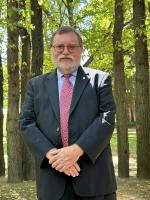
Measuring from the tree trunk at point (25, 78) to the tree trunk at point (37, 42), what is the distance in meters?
0.43

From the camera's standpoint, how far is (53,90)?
3.76 metres

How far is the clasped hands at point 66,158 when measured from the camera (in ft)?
11.2

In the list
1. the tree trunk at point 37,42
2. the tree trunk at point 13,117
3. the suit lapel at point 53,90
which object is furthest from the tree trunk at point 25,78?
the suit lapel at point 53,90

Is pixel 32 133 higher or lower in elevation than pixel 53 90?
lower

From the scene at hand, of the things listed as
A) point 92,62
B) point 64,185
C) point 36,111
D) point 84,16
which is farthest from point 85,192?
Answer: point 92,62

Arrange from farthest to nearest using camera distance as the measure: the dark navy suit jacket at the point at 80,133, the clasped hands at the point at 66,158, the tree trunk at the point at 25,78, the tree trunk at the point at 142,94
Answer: the tree trunk at the point at 25,78 < the tree trunk at the point at 142,94 < the dark navy suit jacket at the point at 80,133 < the clasped hands at the point at 66,158

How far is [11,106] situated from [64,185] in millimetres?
9129

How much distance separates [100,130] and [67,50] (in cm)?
77

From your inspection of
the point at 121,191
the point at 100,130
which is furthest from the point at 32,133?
the point at 121,191

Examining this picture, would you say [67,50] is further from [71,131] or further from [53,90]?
[71,131]

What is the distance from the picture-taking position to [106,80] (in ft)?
12.4

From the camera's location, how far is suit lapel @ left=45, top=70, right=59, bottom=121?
3670 mm

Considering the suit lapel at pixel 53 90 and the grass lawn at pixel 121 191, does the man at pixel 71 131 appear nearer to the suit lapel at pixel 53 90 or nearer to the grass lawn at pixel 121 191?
the suit lapel at pixel 53 90

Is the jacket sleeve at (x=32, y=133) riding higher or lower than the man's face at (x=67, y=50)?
lower
